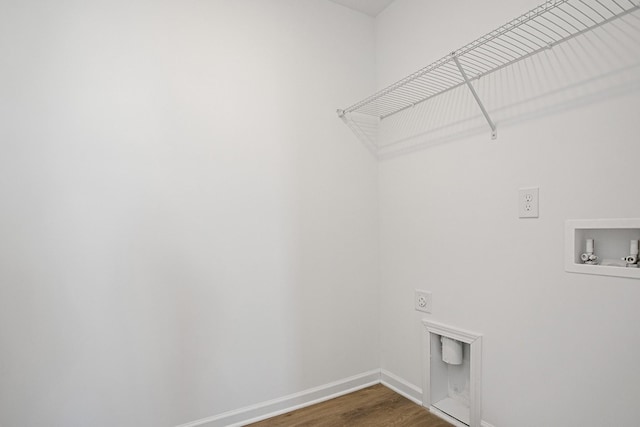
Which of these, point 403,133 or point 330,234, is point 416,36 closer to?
point 403,133

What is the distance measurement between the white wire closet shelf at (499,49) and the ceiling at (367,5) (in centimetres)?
61

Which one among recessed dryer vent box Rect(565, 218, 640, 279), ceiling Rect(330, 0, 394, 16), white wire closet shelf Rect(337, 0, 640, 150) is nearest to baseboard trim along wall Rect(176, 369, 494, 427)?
recessed dryer vent box Rect(565, 218, 640, 279)

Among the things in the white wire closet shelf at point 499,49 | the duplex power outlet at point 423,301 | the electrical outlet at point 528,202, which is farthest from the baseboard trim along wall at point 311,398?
the white wire closet shelf at point 499,49

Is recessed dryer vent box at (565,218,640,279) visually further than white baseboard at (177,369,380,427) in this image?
No

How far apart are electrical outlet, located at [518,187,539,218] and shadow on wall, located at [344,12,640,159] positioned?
1.01 ft

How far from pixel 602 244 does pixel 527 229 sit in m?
0.25

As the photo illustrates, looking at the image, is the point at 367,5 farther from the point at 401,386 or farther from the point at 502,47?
the point at 401,386

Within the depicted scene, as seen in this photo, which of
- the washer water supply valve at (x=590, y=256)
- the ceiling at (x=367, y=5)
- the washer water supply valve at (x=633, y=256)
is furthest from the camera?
the ceiling at (x=367, y=5)

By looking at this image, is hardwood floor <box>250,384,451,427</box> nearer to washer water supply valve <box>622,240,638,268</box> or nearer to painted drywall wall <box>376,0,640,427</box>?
painted drywall wall <box>376,0,640,427</box>

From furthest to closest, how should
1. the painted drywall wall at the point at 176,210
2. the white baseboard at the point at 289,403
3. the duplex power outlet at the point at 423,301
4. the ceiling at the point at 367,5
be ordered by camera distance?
1. the ceiling at the point at 367,5
2. the duplex power outlet at the point at 423,301
3. the white baseboard at the point at 289,403
4. the painted drywall wall at the point at 176,210

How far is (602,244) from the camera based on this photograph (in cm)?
125

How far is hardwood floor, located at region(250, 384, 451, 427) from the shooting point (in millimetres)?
1770

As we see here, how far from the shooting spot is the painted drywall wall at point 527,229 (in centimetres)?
119

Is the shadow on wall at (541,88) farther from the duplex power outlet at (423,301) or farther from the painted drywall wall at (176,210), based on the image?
the duplex power outlet at (423,301)
